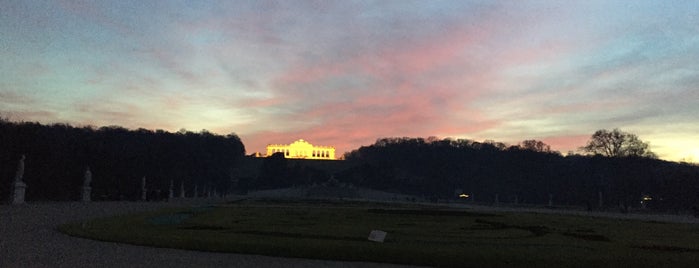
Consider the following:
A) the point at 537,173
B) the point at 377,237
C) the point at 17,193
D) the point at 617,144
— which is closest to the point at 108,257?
the point at 377,237

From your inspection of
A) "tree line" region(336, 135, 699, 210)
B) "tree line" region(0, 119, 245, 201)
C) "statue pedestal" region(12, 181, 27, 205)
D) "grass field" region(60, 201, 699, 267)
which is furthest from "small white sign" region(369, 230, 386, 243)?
"tree line" region(336, 135, 699, 210)

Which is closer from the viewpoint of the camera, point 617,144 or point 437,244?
point 437,244

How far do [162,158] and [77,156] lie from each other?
22.2m

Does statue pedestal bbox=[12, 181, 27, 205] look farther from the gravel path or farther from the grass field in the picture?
the gravel path

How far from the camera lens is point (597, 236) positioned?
19.1 meters

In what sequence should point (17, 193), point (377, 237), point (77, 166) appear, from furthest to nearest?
point (77, 166)
point (17, 193)
point (377, 237)

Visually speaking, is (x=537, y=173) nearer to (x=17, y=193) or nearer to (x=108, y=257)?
(x=17, y=193)

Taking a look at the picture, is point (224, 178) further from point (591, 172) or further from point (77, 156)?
point (591, 172)

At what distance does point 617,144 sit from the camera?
73.6 meters

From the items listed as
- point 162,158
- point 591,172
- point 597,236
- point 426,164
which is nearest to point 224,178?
point 162,158

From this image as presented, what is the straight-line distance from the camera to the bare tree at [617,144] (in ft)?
241

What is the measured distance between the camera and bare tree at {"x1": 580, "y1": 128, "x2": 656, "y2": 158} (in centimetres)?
7344

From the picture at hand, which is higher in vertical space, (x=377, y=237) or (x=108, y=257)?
(x=377, y=237)

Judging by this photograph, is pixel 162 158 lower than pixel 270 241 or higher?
higher
